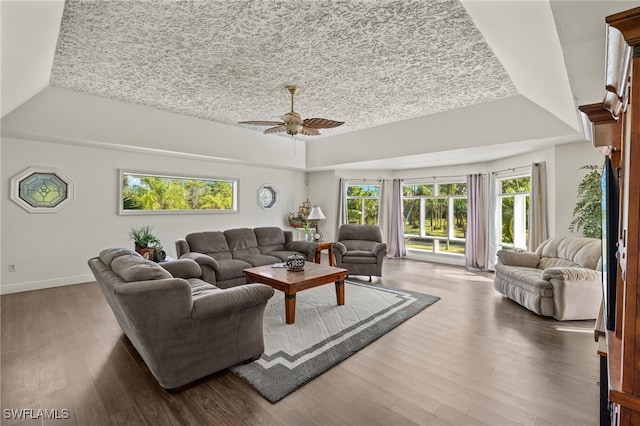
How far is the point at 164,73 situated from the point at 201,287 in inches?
99.1

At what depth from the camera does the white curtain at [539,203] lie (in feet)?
15.7

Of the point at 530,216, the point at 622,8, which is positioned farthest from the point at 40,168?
the point at 530,216

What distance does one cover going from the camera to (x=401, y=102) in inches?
175

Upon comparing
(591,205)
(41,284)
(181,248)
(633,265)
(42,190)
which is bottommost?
(41,284)

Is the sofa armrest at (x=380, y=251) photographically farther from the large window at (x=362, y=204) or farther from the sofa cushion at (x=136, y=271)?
the sofa cushion at (x=136, y=271)

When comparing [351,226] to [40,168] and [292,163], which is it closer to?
[292,163]

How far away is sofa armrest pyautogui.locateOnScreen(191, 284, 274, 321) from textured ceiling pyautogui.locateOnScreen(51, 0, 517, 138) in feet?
7.28

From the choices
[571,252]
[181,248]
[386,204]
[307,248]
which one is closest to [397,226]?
[386,204]

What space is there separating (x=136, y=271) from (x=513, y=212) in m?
6.24

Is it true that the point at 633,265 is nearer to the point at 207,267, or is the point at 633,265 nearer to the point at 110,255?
the point at 110,255

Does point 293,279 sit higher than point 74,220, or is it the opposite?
point 74,220

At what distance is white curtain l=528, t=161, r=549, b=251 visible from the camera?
4774 mm

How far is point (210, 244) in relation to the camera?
482 centimetres

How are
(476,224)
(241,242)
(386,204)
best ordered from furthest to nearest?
(386,204), (476,224), (241,242)
